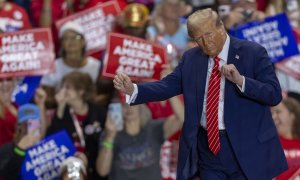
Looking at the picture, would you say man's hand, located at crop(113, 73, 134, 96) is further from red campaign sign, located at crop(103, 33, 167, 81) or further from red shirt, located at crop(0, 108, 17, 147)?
red shirt, located at crop(0, 108, 17, 147)

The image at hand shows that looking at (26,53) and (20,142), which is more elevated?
(26,53)

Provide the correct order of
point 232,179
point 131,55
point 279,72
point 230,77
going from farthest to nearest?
point 279,72, point 131,55, point 232,179, point 230,77

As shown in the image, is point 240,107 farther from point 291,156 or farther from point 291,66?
point 291,66

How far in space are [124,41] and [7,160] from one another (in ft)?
4.37

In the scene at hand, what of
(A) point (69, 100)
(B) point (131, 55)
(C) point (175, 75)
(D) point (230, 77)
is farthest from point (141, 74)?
(D) point (230, 77)

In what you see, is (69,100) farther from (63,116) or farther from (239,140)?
(239,140)

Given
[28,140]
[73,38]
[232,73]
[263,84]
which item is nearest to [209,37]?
[232,73]

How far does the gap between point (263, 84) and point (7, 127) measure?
309cm

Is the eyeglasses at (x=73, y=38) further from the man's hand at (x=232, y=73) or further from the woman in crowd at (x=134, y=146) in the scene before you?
the man's hand at (x=232, y=73)

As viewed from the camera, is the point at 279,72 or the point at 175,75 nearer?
the point at 175,75

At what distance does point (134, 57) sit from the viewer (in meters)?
6.74

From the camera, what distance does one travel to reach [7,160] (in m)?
6.39

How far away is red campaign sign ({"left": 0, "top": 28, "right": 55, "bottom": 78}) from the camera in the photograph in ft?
22.8

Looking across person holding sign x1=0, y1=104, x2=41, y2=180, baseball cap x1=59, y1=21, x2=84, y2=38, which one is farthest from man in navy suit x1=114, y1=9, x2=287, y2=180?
baseball cap x1=59, y1=21, x2=84, y2=38
